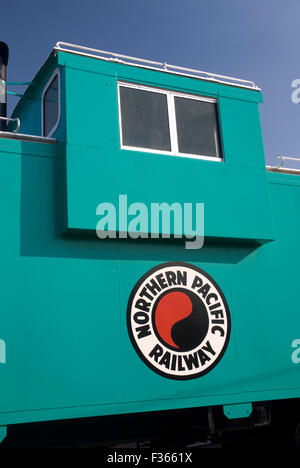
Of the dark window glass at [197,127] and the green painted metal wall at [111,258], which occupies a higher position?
the dark window glass at [197,127]

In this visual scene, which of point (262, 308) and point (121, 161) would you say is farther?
point (262, 308)

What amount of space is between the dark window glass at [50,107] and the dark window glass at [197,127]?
1.69 metres

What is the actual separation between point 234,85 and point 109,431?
533 cm

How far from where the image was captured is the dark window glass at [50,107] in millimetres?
6664

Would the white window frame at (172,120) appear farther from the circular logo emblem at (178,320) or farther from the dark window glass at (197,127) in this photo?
the circular logo emblem at (178,320)

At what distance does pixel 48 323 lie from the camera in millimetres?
5434

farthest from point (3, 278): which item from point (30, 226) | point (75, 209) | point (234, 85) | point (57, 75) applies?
point (234, 85)

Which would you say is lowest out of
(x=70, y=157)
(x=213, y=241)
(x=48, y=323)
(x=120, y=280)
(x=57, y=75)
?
(x=48, y=323)

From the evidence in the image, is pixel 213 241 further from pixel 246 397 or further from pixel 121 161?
pixel 246 397

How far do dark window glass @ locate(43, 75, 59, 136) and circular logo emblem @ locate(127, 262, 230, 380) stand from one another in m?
2.59

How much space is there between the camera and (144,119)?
21.6ft

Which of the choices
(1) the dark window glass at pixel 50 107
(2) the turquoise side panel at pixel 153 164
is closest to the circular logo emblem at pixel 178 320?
(2) the turquoise side panel at pixel 153 164

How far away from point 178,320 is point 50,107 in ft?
11.6

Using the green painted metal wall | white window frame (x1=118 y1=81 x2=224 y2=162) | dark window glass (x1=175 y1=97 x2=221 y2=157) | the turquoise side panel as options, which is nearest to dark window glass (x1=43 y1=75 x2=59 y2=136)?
the green painted metal wall
